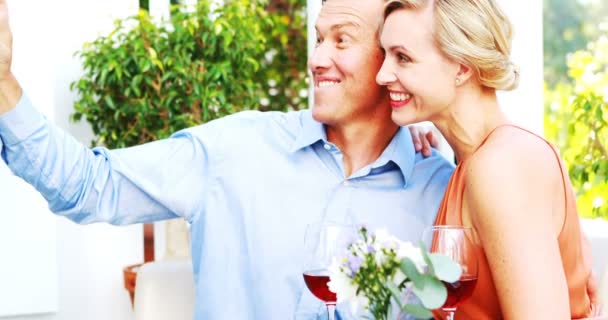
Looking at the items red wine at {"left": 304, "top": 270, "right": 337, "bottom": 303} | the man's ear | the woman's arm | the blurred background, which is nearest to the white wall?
the blurred background

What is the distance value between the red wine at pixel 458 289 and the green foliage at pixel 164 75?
281 centimetres

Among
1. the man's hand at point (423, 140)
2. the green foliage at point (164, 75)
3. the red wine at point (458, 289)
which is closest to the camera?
the red wine at point (458, 289)

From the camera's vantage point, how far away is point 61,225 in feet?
13.9

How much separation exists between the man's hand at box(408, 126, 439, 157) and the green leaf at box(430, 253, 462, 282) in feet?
3.18

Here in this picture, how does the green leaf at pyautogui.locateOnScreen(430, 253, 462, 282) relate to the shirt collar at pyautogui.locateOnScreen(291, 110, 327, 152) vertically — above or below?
below

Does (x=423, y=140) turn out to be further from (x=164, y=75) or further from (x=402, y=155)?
(x=164, y=75)

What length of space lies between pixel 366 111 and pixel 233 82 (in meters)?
2.09

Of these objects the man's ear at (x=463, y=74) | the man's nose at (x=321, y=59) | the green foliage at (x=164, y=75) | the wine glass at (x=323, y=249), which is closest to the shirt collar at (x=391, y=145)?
the man's nose at (x=321, y=59)

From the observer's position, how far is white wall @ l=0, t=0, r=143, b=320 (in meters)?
4.06

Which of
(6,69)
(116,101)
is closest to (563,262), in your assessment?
(6,69)

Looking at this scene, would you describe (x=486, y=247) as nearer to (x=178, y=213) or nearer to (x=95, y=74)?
(x=178, y=213)

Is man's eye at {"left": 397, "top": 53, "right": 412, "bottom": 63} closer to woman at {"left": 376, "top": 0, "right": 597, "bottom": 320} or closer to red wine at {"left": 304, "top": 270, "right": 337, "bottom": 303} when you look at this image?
woman at {"left": 376, "top": 0, "right": 597, "bottom": 320}

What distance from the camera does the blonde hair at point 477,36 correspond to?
1.80 m

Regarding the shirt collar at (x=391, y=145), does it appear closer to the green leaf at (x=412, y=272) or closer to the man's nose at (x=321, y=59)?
the man's nose at (x=321, y=59)
